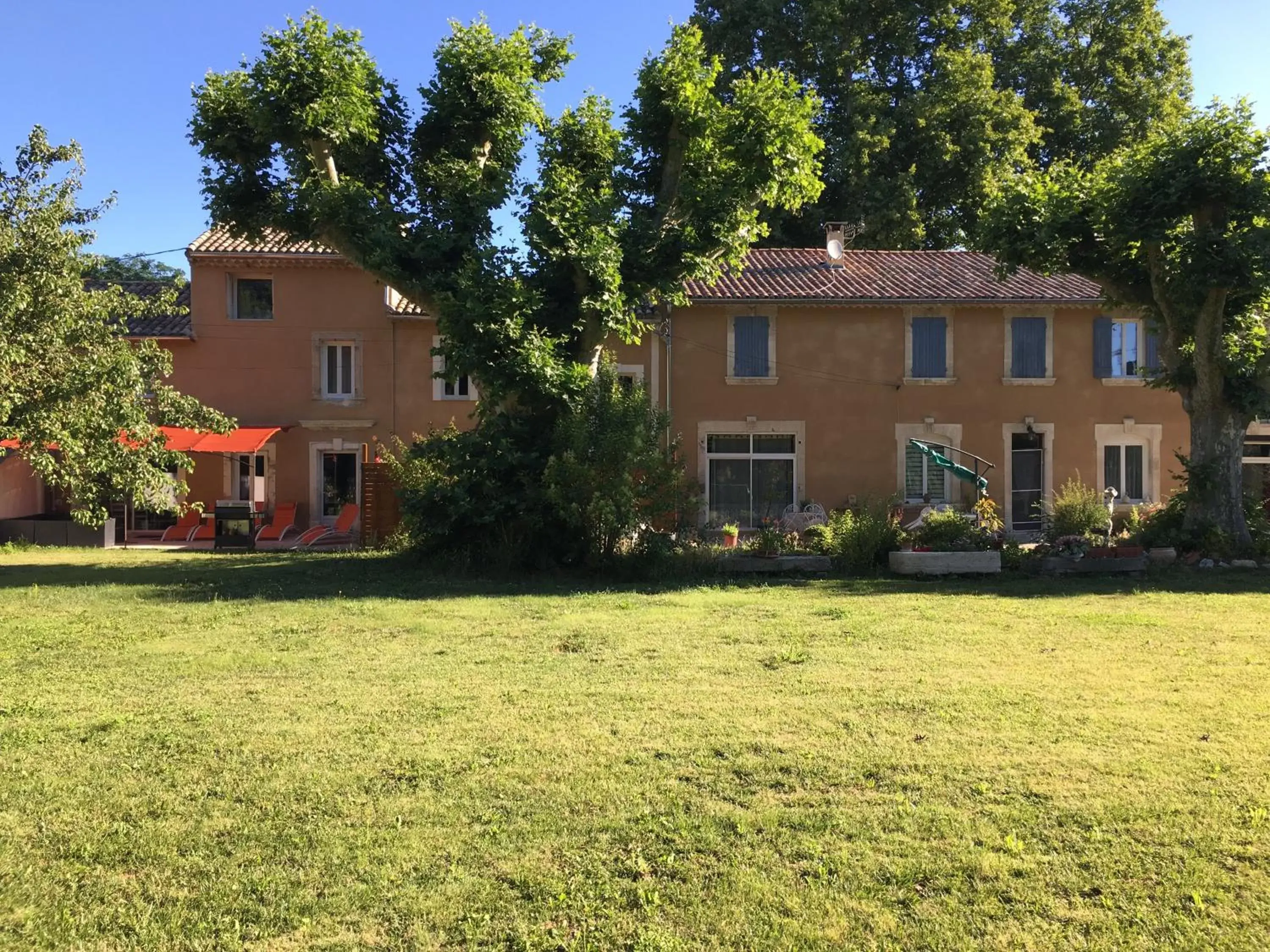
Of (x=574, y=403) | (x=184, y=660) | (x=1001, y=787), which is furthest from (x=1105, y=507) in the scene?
(x=184, y=660)

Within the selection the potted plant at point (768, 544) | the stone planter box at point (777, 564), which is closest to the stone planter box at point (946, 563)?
the stone planter box at point (777, 564)

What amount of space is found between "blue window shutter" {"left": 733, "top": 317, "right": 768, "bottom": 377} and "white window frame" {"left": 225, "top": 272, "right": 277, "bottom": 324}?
1062 centimetres

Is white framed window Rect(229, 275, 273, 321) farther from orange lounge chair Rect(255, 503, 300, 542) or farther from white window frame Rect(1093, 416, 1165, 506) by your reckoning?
white window frame Rect(1093, 416, 1165, 506)

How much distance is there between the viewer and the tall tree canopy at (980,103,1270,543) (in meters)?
12.9

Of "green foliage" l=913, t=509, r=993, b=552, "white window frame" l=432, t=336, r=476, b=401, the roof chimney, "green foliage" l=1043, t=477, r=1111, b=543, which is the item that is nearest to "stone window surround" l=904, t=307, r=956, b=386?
the roof chimney

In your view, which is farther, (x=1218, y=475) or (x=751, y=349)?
(x=751, y=349)

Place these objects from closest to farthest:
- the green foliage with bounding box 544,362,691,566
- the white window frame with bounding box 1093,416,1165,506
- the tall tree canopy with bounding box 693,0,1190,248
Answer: the green foliage with bounding box 544,362,691,566 < the white window frame with bounding box 1093,416,1165,506 < the tall tree canopy with bounding box 693,0,1190,248

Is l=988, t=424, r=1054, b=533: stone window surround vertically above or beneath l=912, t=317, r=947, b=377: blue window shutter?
beneath

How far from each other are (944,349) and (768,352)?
4.04 metres

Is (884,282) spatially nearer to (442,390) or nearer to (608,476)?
(442,390)

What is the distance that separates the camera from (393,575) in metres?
12.4

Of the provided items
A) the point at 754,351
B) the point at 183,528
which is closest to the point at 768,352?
the point at 754,351

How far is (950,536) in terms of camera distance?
1285 centimetres

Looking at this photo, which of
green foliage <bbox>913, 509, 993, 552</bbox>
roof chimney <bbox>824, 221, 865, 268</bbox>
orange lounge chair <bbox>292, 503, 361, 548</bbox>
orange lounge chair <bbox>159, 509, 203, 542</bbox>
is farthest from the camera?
roof chimney <bbox>824, 221, 865, 268</bbox>
